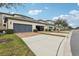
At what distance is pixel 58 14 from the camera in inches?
142

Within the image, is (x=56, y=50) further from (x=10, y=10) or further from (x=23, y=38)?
(x=10, y=10)

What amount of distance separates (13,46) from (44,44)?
23.6 inches

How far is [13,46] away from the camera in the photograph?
3527 mm

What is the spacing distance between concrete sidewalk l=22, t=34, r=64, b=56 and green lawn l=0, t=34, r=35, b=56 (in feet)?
0.36

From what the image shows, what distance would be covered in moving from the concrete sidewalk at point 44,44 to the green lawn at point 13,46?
0.11m

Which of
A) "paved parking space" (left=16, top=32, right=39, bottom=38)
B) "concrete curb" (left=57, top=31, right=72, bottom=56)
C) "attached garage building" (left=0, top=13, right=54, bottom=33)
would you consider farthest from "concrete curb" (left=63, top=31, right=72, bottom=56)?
"paved parking space" (left=16, top=32, right=39, bottom=38)

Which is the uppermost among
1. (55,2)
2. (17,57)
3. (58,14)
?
(55,2)

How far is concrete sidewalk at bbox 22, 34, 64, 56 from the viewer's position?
346 centimetres

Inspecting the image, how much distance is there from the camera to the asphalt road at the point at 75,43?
342 cm

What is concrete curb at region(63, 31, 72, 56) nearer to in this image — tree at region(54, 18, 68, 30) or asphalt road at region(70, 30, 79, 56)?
asphalt road at region(70, 30, 79, 56)

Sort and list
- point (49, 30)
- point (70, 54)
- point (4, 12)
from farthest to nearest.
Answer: point (49, 30) < point (4, 12) < point (70, 54)

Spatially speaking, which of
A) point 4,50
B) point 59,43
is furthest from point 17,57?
point 59,43

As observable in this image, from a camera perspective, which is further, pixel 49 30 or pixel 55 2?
pixel 49 30

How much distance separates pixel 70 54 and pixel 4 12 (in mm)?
1501
